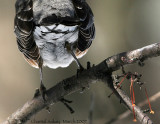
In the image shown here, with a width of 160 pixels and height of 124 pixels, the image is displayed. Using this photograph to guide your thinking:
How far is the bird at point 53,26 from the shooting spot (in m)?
4.06

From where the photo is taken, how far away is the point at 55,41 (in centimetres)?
461

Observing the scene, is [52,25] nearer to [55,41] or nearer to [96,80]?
[55,41]

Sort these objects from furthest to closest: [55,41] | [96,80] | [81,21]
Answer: [55,41]
[81,21]
[96,80]

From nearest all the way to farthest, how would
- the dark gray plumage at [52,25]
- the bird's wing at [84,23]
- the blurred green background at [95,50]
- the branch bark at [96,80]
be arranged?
the branch bark at [96,80], the dark gray plumage at [52,25], the bird's wing at [84,23], the blurred green background at [95,50]

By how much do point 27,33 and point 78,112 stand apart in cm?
319

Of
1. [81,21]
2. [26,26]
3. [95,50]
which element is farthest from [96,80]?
[95,50]

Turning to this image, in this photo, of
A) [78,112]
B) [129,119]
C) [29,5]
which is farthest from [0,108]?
[129,119]

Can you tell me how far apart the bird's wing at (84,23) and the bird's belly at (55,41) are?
0.38 ft

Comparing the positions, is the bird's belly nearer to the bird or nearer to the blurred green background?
the bird

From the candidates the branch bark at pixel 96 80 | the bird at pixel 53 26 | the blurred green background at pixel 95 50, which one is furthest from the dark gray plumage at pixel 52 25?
the blurred green background at pixel 95 50

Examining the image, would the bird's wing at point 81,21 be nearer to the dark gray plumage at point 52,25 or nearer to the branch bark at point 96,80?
the dark gray plumage at point 52,25

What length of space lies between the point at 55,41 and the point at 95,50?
295 centimetres

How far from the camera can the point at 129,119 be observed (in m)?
2.88

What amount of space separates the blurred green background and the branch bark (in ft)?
8.70
